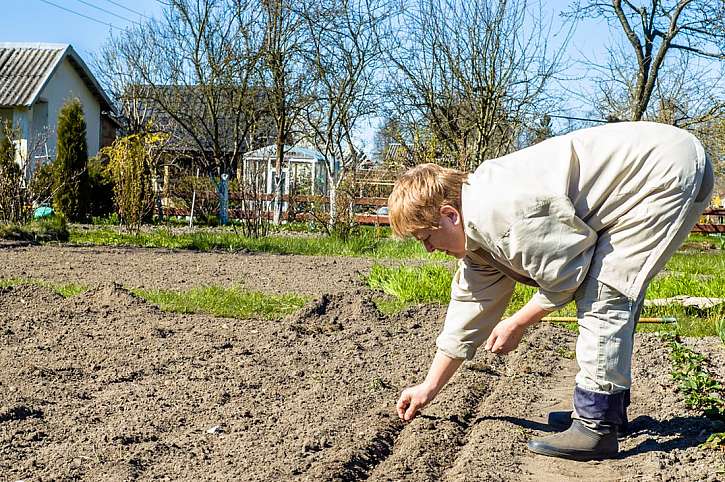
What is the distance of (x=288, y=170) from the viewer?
62.5 ft

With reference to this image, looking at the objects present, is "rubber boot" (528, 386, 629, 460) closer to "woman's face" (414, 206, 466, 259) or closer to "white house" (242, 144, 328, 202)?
"woman's face" (414, 206, 466, 259)

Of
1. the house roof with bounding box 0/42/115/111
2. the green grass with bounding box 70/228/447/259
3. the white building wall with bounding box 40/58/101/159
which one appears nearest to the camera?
the green grass with bounding box 70/228/447/259

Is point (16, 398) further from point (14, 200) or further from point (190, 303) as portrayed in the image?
point (14, 200)

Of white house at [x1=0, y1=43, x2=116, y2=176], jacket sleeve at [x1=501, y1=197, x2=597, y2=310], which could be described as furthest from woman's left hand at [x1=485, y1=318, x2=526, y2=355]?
white house at [x1=0, y1=43, x2=116, y2=176]

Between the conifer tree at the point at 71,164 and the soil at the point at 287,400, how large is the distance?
1307 centimetres

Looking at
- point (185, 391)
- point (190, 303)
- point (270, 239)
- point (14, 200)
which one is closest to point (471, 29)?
point (270, 239)

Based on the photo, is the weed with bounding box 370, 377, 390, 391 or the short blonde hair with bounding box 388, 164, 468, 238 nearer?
the short blonde hair with bounding box 388, 164, 468, 238

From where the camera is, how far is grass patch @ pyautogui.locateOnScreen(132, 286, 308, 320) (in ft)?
20.0

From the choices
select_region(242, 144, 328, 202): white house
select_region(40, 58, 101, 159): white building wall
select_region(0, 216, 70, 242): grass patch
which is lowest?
select_region(0, 216, 70, 242): grass patch

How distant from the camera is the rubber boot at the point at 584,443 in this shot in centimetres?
288

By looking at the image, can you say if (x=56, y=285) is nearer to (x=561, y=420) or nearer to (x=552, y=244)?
(x=561, y=420)

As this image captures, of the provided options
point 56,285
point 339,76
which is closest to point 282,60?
point 339,76

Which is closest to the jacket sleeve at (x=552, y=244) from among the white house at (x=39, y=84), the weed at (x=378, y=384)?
the weed at (x=378, y=384)

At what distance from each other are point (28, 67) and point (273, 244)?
15.6m
